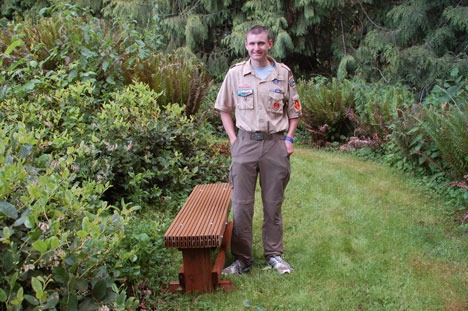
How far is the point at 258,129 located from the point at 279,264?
1.12 m

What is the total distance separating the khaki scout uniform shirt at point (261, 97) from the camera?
152 inches

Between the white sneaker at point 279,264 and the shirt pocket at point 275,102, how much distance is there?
1204 millimetres

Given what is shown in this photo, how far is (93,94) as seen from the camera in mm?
6211

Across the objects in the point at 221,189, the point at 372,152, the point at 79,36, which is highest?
the point at 79,36

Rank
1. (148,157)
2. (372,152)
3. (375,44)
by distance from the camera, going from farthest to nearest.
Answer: (375,44)
(372,152)
(148,157)

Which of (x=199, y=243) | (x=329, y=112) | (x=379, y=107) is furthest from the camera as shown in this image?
(x=329, y=112)

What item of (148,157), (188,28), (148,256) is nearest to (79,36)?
(148,157)

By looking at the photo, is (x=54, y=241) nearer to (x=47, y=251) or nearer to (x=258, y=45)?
(x=47, y=251)

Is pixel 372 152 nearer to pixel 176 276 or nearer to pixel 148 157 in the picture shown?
pixel 148 157

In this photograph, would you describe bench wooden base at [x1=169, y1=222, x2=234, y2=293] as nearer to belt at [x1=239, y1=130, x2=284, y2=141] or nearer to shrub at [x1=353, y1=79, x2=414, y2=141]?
belt at [x1=239, y1=130, x2=284, y2=141]

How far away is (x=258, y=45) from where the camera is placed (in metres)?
3.82

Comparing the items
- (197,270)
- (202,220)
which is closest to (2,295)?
(197,270)

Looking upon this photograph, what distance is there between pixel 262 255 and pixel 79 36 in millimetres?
4002

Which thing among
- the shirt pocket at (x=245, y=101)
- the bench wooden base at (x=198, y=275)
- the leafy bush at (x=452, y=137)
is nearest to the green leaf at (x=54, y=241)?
the bench wooden base at (x=198, y=275)
